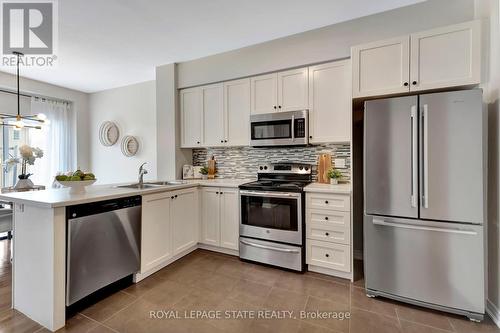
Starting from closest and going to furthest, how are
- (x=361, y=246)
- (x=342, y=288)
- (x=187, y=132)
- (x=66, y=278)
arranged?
(x=66, y=278) → (x=342, y=288) → (x=361, y=246) → (x=187, y=132)

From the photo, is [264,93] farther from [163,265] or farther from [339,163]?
[163,265]

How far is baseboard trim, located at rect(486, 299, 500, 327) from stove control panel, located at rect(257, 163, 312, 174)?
1.86m

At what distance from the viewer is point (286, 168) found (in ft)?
9.85

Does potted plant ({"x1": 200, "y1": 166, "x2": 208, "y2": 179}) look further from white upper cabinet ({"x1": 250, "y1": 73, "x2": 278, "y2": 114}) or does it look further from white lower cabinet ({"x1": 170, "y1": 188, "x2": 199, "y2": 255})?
white upper cabinet ({"x1": 250, "y1": 73, "x2": 278, "y2": 114})

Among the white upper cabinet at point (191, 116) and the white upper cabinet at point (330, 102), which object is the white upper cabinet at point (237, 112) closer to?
the white upper cabinet at point (191, 116)

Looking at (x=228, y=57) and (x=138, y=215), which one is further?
(x=228, y=57)

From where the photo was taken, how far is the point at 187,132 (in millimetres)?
3502

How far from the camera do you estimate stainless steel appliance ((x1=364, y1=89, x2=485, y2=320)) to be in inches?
66.4

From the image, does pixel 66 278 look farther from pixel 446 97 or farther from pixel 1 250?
pixel 446 97

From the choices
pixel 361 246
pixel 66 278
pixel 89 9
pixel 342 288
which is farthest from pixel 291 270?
pixel 89 9

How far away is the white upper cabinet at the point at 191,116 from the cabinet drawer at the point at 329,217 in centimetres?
193

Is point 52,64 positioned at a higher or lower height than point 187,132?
higher

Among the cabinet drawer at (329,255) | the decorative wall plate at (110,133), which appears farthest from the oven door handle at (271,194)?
the decorative wall plate at (110,133)

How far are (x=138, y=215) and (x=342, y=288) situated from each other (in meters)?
2.05
